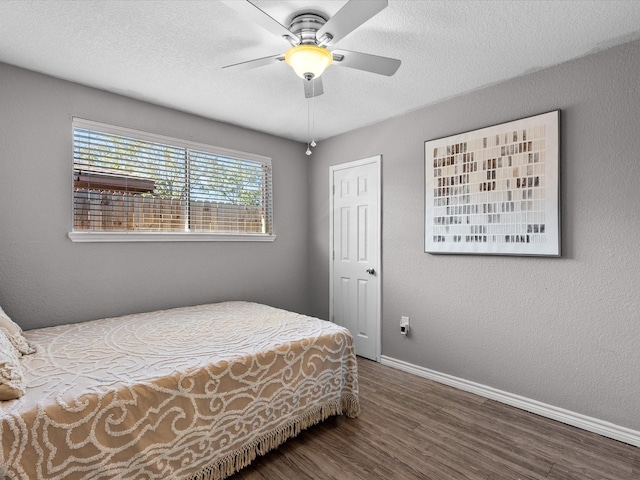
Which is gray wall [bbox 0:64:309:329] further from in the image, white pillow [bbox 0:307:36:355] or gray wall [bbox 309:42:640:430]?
gray wall [bbox 309:42:640:430]

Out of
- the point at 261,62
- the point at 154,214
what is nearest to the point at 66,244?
the point at 154,214

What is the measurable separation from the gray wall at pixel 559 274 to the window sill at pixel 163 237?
1.61 m

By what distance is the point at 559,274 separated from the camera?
7.78 ft

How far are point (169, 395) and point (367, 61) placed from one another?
202 cm

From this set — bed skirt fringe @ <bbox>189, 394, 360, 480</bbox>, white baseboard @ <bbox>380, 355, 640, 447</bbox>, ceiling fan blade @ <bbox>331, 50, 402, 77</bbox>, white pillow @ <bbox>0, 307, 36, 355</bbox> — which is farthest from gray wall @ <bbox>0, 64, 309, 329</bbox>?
white baseboard @ <bbox>380, 355, 640, 447</bbox>

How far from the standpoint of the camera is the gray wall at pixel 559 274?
212 cm

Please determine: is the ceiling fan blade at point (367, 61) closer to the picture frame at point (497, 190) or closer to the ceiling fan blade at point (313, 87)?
the ceiling fan blade at point (313, 87)

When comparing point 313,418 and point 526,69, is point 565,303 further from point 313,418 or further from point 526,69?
point 313,418

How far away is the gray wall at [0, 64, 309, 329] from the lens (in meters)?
2.39

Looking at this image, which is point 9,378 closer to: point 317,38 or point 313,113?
point 317,38

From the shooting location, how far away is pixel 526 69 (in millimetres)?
2416

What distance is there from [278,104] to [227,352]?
2.15 meters

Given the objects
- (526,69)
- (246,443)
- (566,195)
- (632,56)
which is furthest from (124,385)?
(632,56)

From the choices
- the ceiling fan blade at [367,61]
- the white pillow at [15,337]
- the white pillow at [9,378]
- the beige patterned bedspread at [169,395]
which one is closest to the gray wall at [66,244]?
the beige patterned bedspread at [169,395]
